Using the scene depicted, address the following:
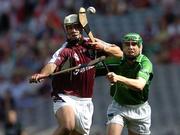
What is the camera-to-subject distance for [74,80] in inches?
616

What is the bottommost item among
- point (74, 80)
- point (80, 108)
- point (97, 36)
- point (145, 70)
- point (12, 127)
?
point (12, 127)

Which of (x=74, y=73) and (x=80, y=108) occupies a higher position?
(x=74, y=73)

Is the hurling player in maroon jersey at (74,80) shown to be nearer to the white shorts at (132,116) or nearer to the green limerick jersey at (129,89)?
the green limerick jersey at (129,89)

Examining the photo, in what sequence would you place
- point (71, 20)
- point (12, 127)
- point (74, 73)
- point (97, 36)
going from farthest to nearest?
point (97, 36) → point (12, 127) → point (74, 73) → point (71, 20)

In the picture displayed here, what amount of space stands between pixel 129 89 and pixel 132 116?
0.44m

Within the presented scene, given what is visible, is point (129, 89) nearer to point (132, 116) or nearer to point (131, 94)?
point (131, 94)

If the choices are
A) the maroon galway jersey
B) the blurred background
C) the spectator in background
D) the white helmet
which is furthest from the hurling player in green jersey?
the blurred background

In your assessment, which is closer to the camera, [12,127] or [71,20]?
[71,20]

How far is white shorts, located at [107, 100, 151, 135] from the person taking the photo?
51.9 feet

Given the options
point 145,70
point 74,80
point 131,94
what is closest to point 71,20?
point 74,80

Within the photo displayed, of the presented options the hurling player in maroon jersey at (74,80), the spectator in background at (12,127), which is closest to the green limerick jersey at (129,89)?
the hurling player in maroon jersey at (74,80)

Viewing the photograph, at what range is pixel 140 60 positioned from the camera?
15.6 meters

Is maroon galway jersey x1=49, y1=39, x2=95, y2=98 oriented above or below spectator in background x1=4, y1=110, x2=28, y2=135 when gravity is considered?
above

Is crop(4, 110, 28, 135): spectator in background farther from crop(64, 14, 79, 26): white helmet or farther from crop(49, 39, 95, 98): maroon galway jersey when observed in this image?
crop(64, 14, 79, 26): white helmet
